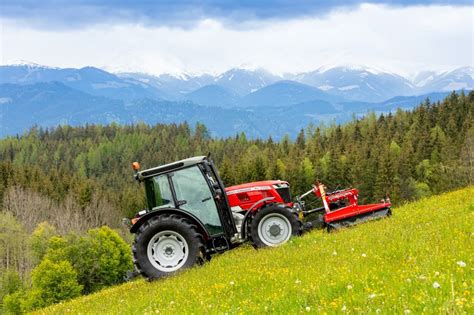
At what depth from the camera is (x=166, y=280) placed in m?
13.0

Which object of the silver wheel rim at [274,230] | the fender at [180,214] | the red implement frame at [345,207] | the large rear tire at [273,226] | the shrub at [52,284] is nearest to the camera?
the fender at [180,214]

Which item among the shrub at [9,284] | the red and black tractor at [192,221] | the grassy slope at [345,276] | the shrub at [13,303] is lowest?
the shrub at [13,303]

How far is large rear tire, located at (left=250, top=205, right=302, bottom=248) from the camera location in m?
14.8

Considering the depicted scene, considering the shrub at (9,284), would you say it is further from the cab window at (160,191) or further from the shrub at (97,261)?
the cab window at (160,191)

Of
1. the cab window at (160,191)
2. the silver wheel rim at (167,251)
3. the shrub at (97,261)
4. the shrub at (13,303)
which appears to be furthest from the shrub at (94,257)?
the silver wheel rim at (167,251)

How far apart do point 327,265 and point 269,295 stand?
1.92 m

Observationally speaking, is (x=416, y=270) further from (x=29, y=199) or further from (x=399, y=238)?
(x=29, y=199)

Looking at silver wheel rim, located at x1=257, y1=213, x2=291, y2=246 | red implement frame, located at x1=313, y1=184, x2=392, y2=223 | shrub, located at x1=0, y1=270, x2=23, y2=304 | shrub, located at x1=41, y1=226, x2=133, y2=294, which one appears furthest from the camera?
shrub, located at x1=41, y1=226, x2=133, y2=294

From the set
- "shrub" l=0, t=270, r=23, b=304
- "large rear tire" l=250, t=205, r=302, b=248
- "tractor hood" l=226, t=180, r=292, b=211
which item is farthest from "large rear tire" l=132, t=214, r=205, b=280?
"shrub" l=0, t=270, r=23, b=304

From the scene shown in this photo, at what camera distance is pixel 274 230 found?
596 inches

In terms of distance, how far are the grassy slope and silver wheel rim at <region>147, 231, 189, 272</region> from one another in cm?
79

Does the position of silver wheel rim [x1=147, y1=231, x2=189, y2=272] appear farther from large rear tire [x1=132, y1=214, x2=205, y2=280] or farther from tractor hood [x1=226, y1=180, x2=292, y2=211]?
tractor hood [x1=226, y1=180, x2=292, y2=211]

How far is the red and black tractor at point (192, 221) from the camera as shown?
45.5ft

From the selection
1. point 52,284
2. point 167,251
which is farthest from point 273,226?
point 52,284
